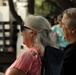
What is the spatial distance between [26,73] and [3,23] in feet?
21.8

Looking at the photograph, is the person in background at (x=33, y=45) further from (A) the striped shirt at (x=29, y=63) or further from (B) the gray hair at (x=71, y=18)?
(B) the gray hair at (x=71, y=18)

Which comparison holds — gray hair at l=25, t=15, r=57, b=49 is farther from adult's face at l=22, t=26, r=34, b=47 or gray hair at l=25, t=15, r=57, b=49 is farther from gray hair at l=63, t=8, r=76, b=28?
gray hair at l=63, t=8, r=76, b=28

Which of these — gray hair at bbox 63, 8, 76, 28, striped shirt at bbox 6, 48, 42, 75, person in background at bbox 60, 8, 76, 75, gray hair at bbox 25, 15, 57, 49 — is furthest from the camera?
gray hair at bbox 25, 15, 57, 49

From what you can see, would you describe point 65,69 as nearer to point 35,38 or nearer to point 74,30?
point 74,30

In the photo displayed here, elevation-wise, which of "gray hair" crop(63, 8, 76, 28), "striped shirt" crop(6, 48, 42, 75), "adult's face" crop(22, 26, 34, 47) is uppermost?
"gray hair" crop(63, 8, 76, 28)

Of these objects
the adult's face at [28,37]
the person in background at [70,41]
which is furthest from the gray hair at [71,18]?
the adult's face at [28,37]

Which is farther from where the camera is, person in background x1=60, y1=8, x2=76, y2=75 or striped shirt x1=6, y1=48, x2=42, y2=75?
striped shirt x1=6, y1=48, x2=42, y2=75

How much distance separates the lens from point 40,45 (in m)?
3.37

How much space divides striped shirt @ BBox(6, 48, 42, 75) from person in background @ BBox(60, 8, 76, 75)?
38 centimetres

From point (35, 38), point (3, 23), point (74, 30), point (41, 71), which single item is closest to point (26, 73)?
point (41, 71)

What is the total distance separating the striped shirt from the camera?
3205 millimetres

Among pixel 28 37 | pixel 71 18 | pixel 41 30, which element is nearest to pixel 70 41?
pixel 71 18

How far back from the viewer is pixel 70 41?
3066 mm

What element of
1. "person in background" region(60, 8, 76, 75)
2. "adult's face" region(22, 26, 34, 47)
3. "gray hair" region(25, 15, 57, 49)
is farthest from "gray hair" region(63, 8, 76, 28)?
"adult's face" region(22, 26, 34, 47)
